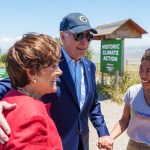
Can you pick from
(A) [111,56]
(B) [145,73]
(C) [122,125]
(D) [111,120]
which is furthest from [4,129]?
(A) [111,56]

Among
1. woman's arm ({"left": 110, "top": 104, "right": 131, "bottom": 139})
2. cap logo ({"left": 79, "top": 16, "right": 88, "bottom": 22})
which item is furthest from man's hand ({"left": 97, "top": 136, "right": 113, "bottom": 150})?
cap logo ({"left": 79, "top": 16, "right": 88, "bottom": 22})

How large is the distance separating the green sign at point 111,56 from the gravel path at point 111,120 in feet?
5.24

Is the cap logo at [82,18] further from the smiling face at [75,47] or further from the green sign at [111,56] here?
the green sign at [111,56]

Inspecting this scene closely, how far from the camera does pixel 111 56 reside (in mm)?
11367

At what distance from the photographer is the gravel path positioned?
6.01 metres

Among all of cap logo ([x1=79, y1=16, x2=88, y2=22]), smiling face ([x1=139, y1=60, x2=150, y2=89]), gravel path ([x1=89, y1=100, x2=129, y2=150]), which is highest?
cap logo ([x1=79, y1=16, x2=88, y2=22])

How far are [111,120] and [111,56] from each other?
4.02 meters

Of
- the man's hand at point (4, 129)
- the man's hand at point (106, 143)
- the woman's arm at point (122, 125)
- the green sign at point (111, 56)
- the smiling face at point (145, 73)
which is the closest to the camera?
the man's hand at point (4, 129)

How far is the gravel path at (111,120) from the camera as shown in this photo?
6.01 metres

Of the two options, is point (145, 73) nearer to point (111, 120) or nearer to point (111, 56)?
point (111, 120)

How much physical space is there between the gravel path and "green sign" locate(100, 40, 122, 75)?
5.24ft

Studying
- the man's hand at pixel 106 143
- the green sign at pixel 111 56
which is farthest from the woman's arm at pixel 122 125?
the green sign at pixel 111 56

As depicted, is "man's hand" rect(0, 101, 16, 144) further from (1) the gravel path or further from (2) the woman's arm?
(1) the gravel path

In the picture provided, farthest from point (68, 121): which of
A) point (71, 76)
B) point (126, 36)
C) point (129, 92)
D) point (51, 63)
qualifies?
point (126, 36)
